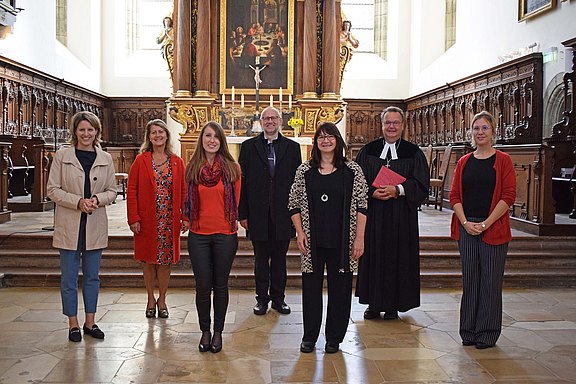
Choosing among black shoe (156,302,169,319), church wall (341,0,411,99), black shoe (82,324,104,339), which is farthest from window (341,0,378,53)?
black shoe (82,324,104,339)

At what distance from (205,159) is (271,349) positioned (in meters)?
1.38

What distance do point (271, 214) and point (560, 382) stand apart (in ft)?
8.04

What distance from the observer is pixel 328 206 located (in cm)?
441

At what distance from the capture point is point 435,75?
1731 cm

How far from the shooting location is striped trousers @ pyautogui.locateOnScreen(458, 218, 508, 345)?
15.4 ft

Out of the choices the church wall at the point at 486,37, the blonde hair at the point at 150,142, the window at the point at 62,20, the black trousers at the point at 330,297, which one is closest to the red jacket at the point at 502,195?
the black trousers at the point at 330,297

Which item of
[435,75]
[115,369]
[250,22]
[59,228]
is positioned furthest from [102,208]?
[435,75]

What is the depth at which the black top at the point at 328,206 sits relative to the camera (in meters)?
4.41

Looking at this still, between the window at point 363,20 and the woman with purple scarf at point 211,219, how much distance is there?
1571 centimetres

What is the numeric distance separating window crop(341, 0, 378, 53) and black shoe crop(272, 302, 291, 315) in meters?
14.9

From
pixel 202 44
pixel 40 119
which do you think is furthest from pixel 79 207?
pixel 40 119

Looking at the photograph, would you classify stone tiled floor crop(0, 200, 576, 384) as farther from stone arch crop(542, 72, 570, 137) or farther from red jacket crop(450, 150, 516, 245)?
stone arch crop(542, 72, 570, 137)

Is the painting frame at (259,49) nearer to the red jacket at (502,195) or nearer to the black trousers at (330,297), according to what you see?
the red jacket at (502,195)

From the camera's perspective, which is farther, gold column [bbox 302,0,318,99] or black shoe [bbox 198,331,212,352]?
gold column [bbox 302,0,318,99]
